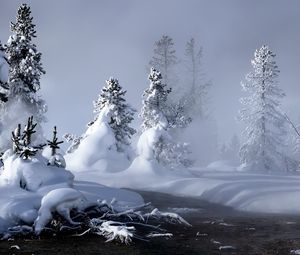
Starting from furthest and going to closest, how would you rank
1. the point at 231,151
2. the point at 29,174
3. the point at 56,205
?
the point at 231,151 → the point at 29,174 → the point at 56,205

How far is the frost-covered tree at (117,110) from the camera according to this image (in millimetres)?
36531

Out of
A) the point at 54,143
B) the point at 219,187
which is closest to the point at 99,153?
the point at 219,187

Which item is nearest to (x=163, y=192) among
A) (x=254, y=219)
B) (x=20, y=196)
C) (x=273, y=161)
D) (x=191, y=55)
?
(x=254, y=219)

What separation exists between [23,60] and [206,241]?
2593 centimetres

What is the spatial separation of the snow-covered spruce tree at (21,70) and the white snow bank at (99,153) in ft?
16.8

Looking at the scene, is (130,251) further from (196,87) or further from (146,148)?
(196,87)

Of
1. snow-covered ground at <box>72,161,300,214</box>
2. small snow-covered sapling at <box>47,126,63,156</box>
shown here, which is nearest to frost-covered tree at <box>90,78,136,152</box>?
Answer: snow-covered ground at <box>72,161,300,214</box>

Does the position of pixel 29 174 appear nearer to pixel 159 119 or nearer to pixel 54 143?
pixel 54 143

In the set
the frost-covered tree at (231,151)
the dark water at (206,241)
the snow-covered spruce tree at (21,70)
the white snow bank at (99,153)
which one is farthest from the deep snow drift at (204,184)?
the frost-covered tree at (231,151)

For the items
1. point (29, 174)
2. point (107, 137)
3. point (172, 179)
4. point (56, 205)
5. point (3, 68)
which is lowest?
point (56, 205)

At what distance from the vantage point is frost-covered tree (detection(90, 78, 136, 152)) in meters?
36.5

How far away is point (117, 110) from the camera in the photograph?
121ft

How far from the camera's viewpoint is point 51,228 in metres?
13.3

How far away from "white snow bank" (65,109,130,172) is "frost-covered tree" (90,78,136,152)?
804 mm
